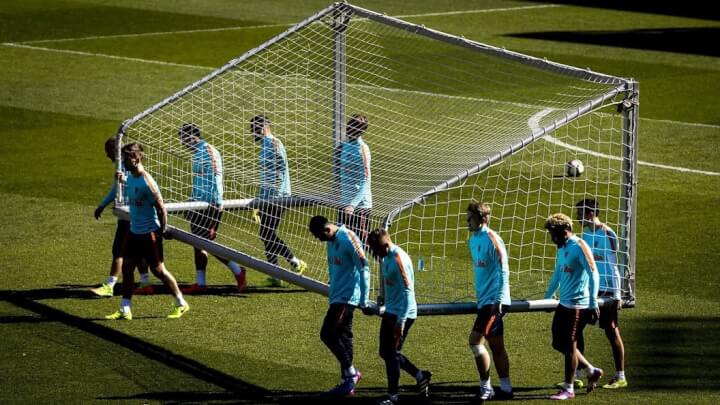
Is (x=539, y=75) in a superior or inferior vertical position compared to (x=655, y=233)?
superior

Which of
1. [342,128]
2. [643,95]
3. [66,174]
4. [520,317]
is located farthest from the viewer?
[643,95]

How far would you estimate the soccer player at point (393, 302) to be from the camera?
481 inches

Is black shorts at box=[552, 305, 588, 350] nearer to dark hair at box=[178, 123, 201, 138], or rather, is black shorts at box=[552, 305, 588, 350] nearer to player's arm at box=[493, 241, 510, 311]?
player's arm at box=[493, 241, 510, 311]

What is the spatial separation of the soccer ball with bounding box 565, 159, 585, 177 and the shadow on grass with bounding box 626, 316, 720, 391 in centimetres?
310

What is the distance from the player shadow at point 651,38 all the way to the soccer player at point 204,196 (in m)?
21.2

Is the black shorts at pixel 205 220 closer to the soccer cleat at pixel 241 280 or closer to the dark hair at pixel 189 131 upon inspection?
the soccer cleat at pixel 241 280

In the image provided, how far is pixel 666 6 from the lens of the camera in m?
43.6

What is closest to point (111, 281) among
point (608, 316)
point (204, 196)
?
point (204, 196)

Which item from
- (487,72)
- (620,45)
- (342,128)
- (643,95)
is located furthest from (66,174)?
(620,45)

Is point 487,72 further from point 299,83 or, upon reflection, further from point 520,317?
point 520,317

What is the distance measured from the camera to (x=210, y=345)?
14.4 meters

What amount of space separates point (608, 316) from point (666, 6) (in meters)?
32.3

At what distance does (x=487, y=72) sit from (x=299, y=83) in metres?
5.38

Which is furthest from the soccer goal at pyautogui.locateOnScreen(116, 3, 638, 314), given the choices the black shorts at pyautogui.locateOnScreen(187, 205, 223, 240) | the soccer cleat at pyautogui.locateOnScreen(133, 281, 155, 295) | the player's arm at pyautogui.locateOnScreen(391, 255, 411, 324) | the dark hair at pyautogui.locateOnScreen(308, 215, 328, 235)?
the soccer cleat at pyautogui.locateOnScreen(133, 281, 155, 295)
